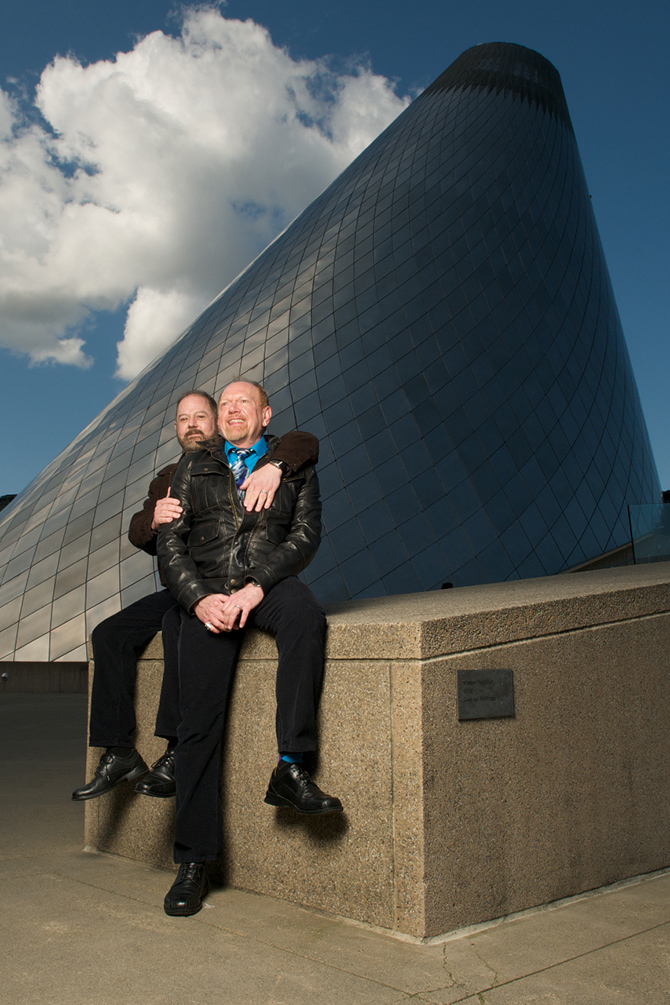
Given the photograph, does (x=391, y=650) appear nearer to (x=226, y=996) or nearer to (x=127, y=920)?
(x=226, y=996)

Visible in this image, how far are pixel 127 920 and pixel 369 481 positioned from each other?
1418 cm

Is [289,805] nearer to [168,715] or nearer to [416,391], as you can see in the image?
[168,715]

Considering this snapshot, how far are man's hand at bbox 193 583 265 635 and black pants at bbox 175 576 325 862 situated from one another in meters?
0.06

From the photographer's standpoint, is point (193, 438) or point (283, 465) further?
point (193, 438)

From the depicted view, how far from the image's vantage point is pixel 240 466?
11.0 ft

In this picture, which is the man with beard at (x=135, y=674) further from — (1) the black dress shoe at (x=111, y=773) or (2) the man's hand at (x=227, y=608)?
(2) the man's hand at (x=227, y=608)

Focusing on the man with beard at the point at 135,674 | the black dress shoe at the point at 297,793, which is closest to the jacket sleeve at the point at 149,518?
the man with beard at the point at 135,674

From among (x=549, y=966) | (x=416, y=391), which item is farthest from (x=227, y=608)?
(x=416, y=391)

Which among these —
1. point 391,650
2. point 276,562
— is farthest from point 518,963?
point 276,562

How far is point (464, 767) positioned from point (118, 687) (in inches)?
66.2

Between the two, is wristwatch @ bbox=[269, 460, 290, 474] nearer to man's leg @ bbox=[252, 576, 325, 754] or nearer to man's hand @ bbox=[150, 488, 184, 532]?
man's hand @ bbox=[150, 488, 184, 532]

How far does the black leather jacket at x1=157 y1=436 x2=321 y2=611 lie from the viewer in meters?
2.99

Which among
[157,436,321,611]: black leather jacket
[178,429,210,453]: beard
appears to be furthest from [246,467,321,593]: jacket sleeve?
[178,429,210,453]: beard

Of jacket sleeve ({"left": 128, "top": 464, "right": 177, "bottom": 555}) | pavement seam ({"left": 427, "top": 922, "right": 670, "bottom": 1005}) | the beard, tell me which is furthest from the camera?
the beard
